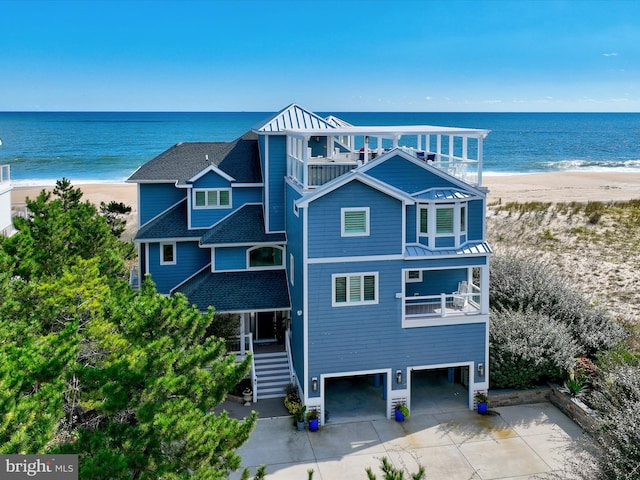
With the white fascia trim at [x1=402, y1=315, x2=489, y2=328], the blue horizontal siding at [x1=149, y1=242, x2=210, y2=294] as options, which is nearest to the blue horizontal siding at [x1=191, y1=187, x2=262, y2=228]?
the blue horizontal siding at [x1=149, y1=242, x2=210, y2=294]

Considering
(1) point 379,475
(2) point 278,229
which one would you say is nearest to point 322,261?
(2) point 278,229

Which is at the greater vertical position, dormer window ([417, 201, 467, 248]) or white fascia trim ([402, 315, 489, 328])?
dormer window ([417, 201, 467, 248])

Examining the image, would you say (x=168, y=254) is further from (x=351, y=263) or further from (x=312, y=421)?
(x=312, y=421)

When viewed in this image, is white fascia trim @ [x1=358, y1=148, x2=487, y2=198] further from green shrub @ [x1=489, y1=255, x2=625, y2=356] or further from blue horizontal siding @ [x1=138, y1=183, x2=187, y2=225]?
blue horizontal siding @ [x1=138, y1=183, x2=187, y2=225]

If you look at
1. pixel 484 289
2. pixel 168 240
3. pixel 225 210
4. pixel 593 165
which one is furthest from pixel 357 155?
pixel 593 165

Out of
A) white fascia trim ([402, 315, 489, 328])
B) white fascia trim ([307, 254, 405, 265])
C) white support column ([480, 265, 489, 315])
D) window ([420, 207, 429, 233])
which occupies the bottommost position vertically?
white fascia trim ([402, 315, 489, 328])

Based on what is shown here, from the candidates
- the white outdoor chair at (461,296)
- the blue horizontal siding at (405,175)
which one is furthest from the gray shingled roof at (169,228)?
the white outdoor chair at (461,296)
